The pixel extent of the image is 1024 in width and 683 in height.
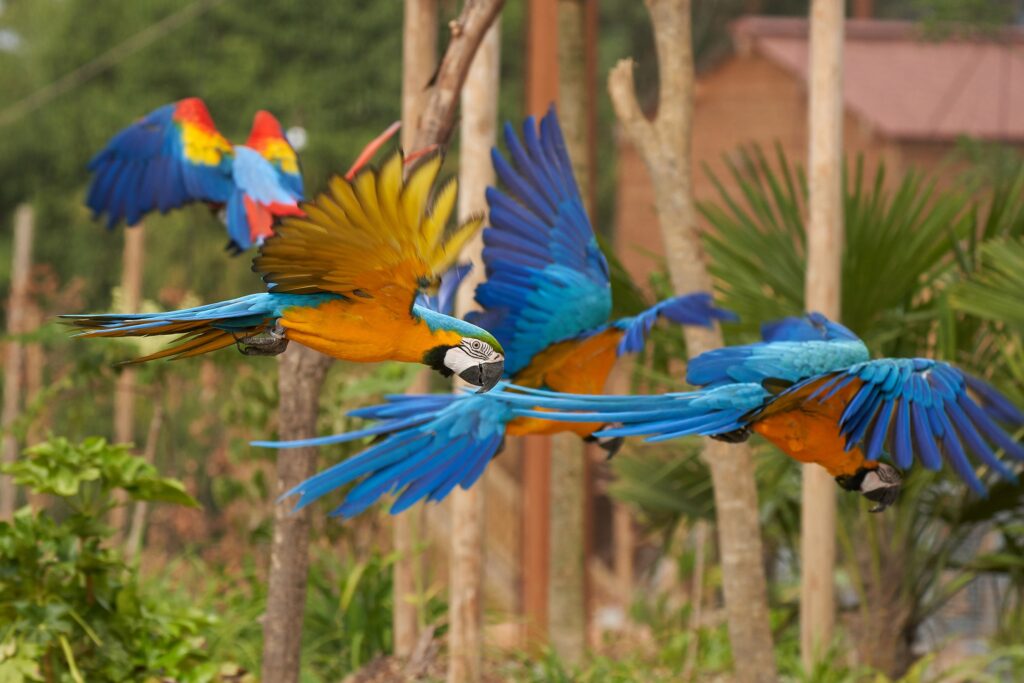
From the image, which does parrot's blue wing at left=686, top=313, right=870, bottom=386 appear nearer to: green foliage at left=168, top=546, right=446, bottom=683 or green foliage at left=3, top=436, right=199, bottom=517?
green foliage at left=3, top=436, right=199, bottom=517

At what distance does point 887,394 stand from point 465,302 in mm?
1875

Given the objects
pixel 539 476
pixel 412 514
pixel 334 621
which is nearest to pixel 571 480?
pixel 539 476

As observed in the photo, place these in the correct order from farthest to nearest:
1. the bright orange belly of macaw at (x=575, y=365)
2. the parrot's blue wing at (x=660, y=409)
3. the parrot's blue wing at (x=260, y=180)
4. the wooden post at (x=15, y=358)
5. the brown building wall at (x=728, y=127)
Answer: the brown building wall at (x=728, y=127)
the wooden post at (x=15, y=358)
the parrot's blue wing at (x=260, y=180)
the bright orange belly of macaw at (x=575, y=365)
the parrot's blue wing at (x=660, y=409)

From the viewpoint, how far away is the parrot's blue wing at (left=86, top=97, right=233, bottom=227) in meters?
3.14

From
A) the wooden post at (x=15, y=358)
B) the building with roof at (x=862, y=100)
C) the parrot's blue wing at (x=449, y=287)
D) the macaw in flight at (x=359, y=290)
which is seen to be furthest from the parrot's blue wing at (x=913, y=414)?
the building with roof at (x=862, y=100)

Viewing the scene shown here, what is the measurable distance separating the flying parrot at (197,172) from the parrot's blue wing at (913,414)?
1413mm

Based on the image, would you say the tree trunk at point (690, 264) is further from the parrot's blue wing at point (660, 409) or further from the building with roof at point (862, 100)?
the building with roof at point (862, 100)

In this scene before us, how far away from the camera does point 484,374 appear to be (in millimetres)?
1799

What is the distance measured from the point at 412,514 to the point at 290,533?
1.01 meters

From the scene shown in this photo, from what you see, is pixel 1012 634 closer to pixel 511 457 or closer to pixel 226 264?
pixel 511 457

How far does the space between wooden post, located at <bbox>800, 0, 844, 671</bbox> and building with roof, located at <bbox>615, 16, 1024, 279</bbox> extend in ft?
12.0

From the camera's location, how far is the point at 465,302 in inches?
149

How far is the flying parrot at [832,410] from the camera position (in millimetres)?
2053

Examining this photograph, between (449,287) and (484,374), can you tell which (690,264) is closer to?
(449,287)
